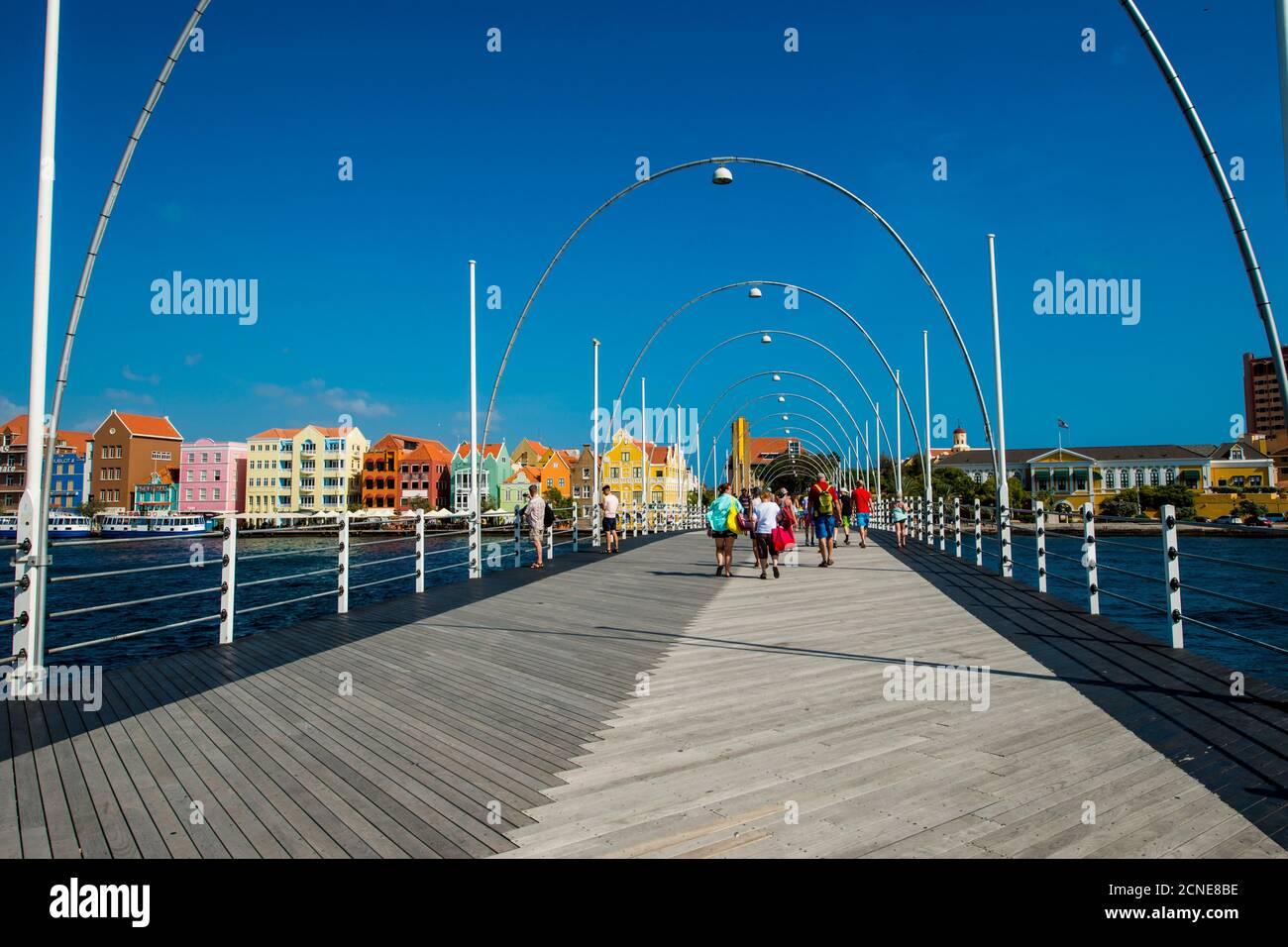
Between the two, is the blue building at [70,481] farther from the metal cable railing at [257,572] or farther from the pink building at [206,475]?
the metal cable railing at [257,572]

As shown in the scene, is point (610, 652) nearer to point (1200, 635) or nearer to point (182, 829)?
point (182, 829)

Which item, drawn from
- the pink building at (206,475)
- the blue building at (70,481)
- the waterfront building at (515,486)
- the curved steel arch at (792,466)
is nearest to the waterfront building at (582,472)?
the waterfront building at (515,486)

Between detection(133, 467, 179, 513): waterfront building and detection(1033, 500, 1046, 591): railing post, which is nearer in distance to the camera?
detection(1033, 500, 1046, 591): railing post

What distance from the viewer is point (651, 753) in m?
4.33

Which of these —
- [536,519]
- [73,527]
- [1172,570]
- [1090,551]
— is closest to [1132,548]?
[1090,551]

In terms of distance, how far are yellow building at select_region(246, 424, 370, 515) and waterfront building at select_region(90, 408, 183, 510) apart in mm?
10564

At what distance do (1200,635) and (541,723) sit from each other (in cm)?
1575

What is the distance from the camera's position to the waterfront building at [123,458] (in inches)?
3784

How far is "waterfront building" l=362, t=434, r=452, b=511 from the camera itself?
106 metres

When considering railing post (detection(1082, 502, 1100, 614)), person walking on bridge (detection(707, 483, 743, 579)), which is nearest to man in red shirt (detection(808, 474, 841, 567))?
person walking on bridge (detection(707, 483, 743, 579))

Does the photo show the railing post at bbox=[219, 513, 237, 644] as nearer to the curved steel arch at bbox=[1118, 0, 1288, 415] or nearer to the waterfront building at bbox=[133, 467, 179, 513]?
A: the curved steel arch at bbox=[1118, 0, 1288, 415]

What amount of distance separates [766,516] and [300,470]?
101003 millimetres

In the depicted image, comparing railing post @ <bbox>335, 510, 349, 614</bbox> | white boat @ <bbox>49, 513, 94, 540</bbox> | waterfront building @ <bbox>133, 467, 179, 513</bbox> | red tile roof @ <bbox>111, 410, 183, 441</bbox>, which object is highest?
red tile roof @ <bbox>111, 410, 183, 441</bbox>

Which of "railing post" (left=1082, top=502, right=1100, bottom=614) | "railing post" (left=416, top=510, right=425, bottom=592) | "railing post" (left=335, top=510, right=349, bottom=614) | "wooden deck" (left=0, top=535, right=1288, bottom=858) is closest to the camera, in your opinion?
"wooden deck" (left=0, top=535, right=1288, bottom=858)
